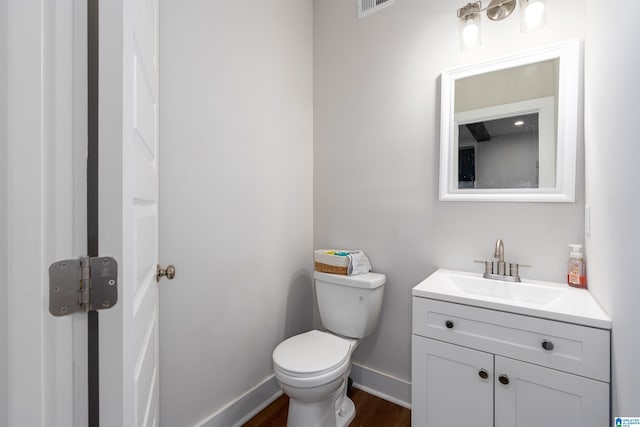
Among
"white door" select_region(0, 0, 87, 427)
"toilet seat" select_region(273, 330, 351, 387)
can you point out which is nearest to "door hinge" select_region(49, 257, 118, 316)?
"white door" select_region(0, 0, 87, 427)

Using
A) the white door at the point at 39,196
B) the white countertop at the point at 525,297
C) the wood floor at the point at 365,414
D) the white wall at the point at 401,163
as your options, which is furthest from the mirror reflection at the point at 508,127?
the white door at the point at 39,196

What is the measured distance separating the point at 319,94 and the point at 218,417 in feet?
6.50

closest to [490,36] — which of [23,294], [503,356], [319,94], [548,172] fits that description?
[548,172]

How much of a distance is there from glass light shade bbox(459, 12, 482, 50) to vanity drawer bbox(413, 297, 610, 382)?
1232 millimetres

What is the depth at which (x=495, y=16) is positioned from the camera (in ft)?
4.51

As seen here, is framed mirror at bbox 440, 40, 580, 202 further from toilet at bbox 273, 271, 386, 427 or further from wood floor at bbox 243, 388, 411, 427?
wood floor at bbox 243, 388, 411, 427

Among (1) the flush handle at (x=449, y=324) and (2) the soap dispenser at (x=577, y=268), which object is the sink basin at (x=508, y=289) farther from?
(1) the flush handle at (x=449, y=324)

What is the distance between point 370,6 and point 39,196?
196cm

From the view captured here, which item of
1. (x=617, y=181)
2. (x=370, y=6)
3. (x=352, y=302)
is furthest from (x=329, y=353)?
(x=370, y=6)

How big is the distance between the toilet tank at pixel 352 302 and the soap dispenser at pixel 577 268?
0.84 metres

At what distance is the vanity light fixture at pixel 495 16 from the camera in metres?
1.27

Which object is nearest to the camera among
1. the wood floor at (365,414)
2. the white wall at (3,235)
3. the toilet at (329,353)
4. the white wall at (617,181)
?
the white wall at (3,235)

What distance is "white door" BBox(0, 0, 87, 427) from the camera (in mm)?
439

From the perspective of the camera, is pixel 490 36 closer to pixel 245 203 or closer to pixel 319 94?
pixel 319 94
